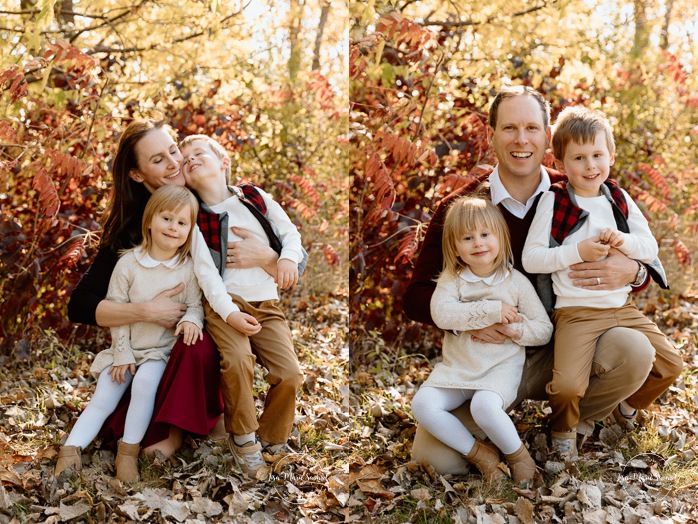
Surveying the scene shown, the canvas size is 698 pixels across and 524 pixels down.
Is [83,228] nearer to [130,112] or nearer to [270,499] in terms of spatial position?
[130,112]

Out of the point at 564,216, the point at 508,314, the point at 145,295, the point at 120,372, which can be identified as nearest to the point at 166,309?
the point at 145,295

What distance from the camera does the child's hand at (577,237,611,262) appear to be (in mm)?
2812

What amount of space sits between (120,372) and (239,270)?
614mm

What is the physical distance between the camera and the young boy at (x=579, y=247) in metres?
2.88

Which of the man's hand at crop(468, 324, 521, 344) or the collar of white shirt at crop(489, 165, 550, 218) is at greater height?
the collar of white shirt at crop(489, 165, 550, 218)

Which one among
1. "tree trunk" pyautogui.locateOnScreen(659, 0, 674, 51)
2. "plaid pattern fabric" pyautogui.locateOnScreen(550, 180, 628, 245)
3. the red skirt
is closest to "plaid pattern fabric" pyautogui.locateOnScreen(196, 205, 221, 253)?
the red skirt

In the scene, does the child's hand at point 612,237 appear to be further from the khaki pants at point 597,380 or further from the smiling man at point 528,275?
the khaki pants at point 597,380

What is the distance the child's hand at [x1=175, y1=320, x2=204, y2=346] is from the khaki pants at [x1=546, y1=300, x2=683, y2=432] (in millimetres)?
1384

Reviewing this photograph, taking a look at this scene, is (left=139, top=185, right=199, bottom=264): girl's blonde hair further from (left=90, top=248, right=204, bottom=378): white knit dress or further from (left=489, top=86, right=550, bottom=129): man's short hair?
(left=489, top=86, right=550, bottom=129): man's short hair

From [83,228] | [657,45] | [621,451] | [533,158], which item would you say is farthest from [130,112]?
[657,45]

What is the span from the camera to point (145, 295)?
9.77 feet

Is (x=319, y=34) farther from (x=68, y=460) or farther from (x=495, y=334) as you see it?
(x=68, y=460)

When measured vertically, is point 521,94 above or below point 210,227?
above

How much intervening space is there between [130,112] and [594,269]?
2944 millimetres
